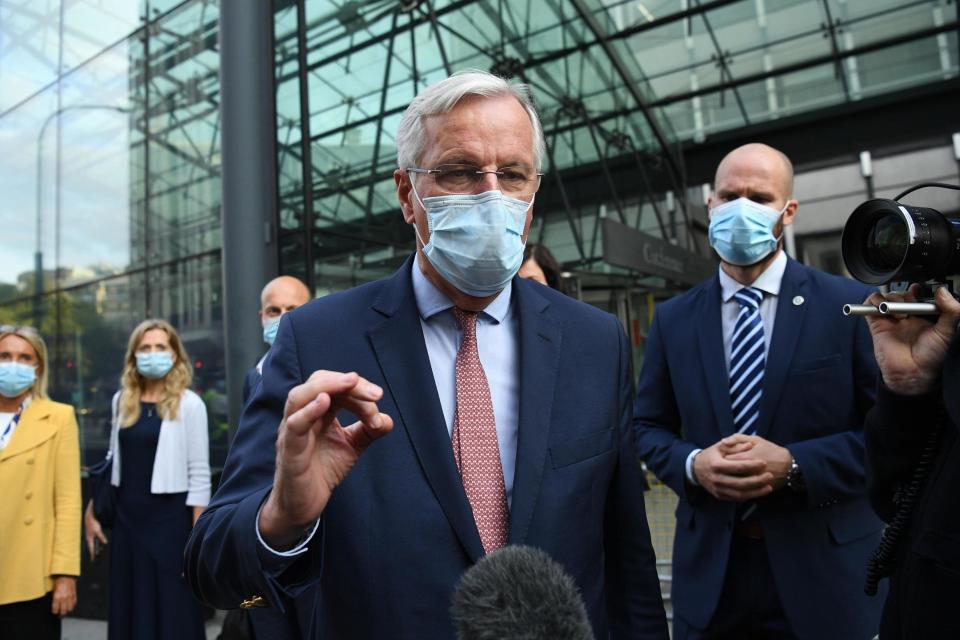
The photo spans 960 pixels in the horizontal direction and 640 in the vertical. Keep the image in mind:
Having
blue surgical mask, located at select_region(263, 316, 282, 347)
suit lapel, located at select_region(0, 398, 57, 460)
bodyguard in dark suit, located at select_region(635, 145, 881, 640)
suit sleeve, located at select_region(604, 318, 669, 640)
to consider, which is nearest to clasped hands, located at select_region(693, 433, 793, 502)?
bodyguard in dark suit, located at select_region(635, 145, 881, 640)

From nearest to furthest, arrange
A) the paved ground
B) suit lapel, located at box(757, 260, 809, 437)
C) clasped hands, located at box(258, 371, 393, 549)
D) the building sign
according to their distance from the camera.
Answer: clasped hands, located at box(258, 371, 393, 549)
suit lapel, located at box(757, 260, 809, 437)
the paved ground
the building sign

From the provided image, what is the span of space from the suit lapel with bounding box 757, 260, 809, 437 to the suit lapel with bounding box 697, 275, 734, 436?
0.12 meters

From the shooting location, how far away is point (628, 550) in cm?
163

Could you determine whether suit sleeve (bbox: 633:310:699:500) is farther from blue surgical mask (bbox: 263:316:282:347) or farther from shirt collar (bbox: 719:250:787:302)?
blue surgical mask (bbox: 263:316:282:347)

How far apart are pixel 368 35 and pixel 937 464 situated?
284 inches

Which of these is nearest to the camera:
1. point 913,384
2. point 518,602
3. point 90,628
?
point 518,602

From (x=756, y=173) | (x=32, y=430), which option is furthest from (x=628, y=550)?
(x=32, y=430)

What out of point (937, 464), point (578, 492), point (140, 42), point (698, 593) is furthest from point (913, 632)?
point (140, 42)

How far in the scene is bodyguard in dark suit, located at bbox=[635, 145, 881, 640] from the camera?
2010 mm

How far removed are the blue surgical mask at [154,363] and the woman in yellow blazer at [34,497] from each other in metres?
0.53

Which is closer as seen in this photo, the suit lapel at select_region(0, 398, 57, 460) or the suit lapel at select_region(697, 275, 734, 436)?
the suit lapel at select_region(697, 275, 734, 436)

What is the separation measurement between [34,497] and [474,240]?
309 cm

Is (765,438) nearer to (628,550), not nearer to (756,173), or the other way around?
(628,550)

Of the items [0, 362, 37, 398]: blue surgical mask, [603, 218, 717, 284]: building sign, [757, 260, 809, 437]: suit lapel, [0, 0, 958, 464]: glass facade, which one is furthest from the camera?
[0, 0, 958, 464]: glass facade
